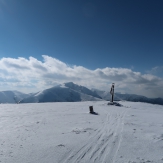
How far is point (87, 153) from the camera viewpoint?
691cm

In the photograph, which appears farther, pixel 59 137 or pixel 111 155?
pixel 59 137

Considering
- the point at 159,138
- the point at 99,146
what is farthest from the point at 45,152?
the point at 159,138

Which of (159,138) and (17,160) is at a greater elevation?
(159,138)

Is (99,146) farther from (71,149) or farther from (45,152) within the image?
(45,152)

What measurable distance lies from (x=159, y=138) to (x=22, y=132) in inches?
341

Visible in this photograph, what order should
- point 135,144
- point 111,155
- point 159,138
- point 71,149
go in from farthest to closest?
point 159,138 → point 135,144 → point 71,149 → point 111,155

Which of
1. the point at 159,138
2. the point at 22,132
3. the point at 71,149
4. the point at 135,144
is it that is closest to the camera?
the point at 71,149

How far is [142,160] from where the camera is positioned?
624 centimetres

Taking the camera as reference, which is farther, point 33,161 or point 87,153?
point 87,153

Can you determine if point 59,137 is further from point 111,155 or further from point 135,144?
point 135,144

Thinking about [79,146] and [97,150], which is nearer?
[97,150]

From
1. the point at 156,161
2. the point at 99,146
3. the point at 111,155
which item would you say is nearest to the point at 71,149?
the point at 99,146

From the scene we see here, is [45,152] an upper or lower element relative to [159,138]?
lower

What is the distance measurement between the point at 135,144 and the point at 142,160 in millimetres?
1726
